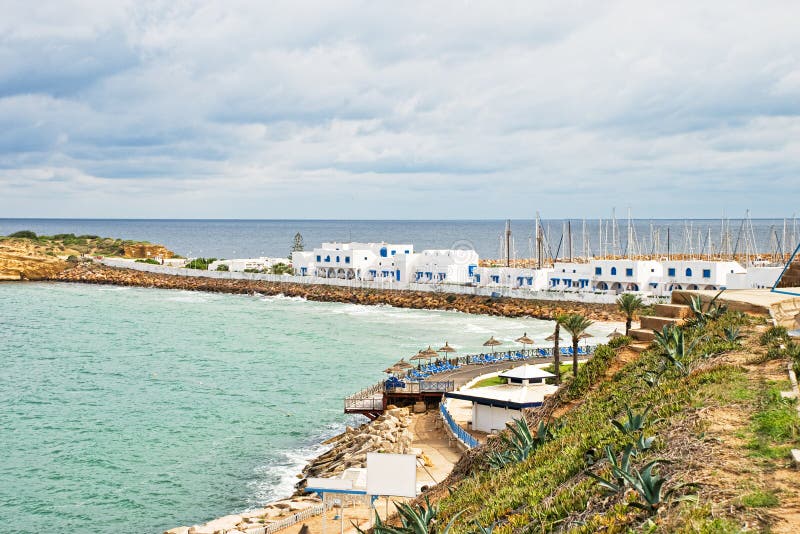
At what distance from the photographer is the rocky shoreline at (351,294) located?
234 feet

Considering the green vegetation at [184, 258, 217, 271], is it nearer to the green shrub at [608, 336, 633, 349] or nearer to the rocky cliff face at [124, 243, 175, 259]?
the rocky cliff face at [124, 243, 175, 259]

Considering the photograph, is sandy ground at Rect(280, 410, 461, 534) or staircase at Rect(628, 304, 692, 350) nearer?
sandy ground at Rect(280, 410, 461, 534)

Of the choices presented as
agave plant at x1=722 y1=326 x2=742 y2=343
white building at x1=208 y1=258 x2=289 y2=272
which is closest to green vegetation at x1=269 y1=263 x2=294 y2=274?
white building at x1=208 y1=258 x2=289 y2=272

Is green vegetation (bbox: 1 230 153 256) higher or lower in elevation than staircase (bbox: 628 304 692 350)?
higher

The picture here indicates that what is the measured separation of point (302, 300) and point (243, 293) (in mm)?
10995

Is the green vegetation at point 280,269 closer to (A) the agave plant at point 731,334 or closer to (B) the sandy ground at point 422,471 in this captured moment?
(B) the sandy ground at point 422,471

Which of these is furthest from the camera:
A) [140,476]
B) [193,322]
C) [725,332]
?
[193,322]

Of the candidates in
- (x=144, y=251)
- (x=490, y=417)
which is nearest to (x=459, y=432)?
(x=490, y=417)

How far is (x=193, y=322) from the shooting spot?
228ft

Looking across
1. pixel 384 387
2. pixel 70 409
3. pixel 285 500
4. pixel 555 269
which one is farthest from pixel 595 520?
pixel 555 269

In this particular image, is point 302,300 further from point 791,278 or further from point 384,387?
point 791,278

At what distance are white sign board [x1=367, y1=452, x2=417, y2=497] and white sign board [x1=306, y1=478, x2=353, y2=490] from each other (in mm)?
2759

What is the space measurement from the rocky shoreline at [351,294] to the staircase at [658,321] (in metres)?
40.4

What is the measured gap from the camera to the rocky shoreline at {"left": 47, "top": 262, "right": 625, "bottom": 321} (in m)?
71.2
